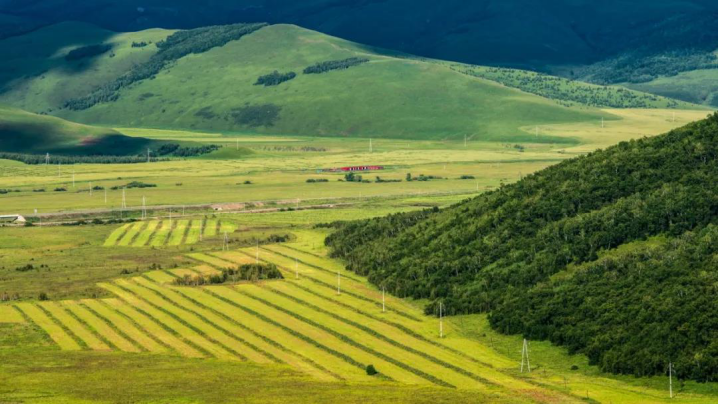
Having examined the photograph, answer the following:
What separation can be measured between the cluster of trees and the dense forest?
11.6 metres

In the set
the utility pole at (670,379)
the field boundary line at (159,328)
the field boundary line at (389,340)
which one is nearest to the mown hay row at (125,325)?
the field boundary line at (159,328)

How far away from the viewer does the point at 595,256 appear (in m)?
144

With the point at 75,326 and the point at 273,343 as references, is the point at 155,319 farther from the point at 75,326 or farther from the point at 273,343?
the point at 273,343

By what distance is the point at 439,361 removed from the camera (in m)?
119

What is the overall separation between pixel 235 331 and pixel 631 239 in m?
45.9

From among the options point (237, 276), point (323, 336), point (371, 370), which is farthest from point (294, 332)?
point (237, 276)

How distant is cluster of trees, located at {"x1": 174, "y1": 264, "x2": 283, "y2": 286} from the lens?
16462 cm

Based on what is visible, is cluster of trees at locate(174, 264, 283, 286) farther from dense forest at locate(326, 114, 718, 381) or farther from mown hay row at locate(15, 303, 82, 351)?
mown hay row at locate(15, 303, 82, 351)

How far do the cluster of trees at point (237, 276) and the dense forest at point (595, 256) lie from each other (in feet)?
38.1

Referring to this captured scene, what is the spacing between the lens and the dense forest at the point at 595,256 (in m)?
118

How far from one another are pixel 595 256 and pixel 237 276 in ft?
158

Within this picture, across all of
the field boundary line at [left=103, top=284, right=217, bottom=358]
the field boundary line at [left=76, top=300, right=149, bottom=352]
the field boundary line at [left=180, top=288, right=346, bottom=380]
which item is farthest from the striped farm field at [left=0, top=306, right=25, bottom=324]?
the field boundary line at [left=180, top=288, right=346, bottom=380]

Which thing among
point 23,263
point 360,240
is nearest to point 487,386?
point 360,240

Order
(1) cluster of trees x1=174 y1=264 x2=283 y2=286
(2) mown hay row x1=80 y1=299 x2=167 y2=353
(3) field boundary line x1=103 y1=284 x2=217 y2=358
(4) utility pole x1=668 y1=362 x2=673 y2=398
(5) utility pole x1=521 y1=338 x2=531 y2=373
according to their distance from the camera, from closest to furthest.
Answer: (4) utility pole x1=668 y1=362 x2=673 y2=398 < (5) utility pole x1=521 y1=338 x2=531 y2=373 < (3) field boundary line x1=103 y1=284 x2=217 y2=358 < (2) mown hay row x1=80 y1=299 x2=167 y2=353 < (1) cluster of trees x1=174 y1=264 x2=283 y2=286
